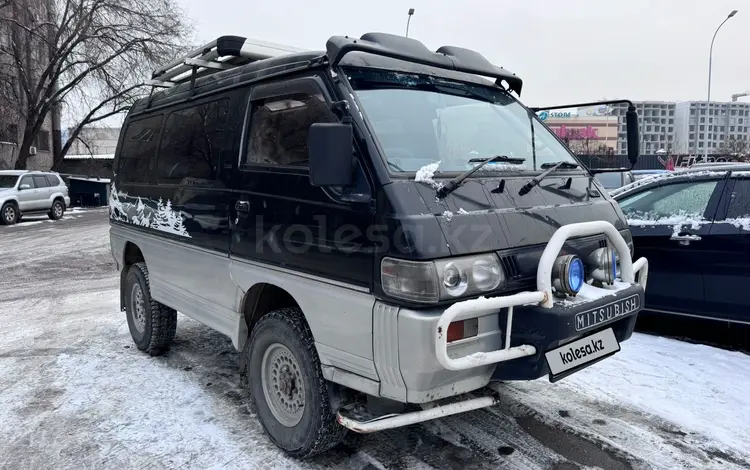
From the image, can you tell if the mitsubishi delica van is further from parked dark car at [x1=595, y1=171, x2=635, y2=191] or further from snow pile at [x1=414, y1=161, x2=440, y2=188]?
parked dark car at [x1=595, y1=171, x2=635, y2=191]

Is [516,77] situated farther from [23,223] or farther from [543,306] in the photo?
[23,223]

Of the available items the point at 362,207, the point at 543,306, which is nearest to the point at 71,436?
the point at 362,207

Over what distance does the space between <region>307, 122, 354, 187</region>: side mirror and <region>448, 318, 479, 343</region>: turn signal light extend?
864 millimetres

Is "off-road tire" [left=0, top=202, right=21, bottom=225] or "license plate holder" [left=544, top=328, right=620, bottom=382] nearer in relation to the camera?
"license plate holder" [left=544, top=328, right=620, bottom=382]

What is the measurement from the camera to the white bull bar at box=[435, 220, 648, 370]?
2490mm

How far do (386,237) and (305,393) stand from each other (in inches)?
43.9

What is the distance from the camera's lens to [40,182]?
1988 centimetres

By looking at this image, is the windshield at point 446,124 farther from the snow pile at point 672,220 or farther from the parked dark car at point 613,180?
the parked dark car at point 613,180

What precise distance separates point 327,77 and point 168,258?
94.6 inches

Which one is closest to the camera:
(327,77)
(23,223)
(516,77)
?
(327,77)

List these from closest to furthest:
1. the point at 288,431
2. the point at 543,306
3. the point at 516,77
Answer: the point at 543,306, the point at 288,431, the point at 516,77

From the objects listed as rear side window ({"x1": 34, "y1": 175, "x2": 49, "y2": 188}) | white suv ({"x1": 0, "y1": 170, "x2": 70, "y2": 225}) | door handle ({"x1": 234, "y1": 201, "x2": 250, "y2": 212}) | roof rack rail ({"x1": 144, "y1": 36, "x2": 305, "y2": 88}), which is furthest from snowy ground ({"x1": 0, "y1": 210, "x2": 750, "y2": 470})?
rear side window ({"x1": 34, "y1": 175, "x2": 49, "y2": 188})

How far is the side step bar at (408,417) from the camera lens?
9.03 ft

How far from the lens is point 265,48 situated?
430 cm
